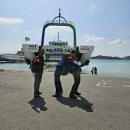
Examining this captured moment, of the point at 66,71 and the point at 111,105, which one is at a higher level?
the point at 66,71

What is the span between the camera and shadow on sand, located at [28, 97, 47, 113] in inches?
347

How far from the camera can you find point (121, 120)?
24.8 feet

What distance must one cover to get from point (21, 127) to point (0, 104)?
282 centimetres

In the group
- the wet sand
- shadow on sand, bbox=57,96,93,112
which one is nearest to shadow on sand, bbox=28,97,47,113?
the wet sand

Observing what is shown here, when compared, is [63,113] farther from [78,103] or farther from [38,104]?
[78,103]

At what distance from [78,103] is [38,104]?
1297 millimetres

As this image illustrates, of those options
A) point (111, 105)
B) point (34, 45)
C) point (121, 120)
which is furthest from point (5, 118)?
point (34, 45)

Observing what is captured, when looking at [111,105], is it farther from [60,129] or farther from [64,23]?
[64,23]

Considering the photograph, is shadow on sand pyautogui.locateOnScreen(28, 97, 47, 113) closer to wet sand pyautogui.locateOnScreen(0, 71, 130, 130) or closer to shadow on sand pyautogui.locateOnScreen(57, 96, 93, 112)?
wet sand pyautogui.locateOnScreen(0, 71, 130, 130)

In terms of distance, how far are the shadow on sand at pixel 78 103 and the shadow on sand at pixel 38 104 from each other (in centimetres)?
65

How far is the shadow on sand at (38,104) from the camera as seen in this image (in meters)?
8.80

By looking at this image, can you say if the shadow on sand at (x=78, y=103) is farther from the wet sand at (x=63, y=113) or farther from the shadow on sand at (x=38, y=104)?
the shadow on sand at (x=38, y=104)

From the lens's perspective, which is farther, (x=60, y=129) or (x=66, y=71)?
(x=66, y=71)

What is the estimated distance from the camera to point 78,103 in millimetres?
10031
